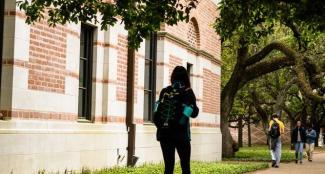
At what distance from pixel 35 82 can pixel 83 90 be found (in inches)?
108

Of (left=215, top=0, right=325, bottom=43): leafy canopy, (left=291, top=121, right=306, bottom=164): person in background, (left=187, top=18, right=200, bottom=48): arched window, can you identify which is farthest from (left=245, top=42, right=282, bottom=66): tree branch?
(left=215, top=0, right=325, bottom=43): leafy canopy

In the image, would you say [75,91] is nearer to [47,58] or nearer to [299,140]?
[47,58]

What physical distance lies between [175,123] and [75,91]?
5207 mm

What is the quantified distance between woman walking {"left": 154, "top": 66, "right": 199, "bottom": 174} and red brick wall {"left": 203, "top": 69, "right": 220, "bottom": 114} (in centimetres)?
1390

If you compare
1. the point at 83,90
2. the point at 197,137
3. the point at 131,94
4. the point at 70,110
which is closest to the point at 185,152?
the point at 70,110

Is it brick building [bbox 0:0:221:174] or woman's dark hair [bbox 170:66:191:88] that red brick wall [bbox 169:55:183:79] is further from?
woman's dark hair [bbox 170:66:191:88]

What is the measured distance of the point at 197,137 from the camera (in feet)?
67.7

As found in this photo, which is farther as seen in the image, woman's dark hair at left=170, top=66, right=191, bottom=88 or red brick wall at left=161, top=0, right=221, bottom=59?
red brick wall at left=161, top=0, right=221, bottom=59

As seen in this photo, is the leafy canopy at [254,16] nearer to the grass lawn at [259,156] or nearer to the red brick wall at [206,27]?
the red brick wall at [206,27]

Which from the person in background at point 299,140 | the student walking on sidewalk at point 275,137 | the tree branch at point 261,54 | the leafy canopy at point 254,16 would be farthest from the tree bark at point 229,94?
the leafy canopy at point 254,16

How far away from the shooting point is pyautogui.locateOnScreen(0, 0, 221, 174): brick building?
10430 mm

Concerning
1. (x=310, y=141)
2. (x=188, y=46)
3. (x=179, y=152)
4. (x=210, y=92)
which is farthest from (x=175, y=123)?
(x=310, y=141)

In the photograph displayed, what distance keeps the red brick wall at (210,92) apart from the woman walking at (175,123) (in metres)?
13.9

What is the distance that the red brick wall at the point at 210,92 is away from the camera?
22094 millimetres
